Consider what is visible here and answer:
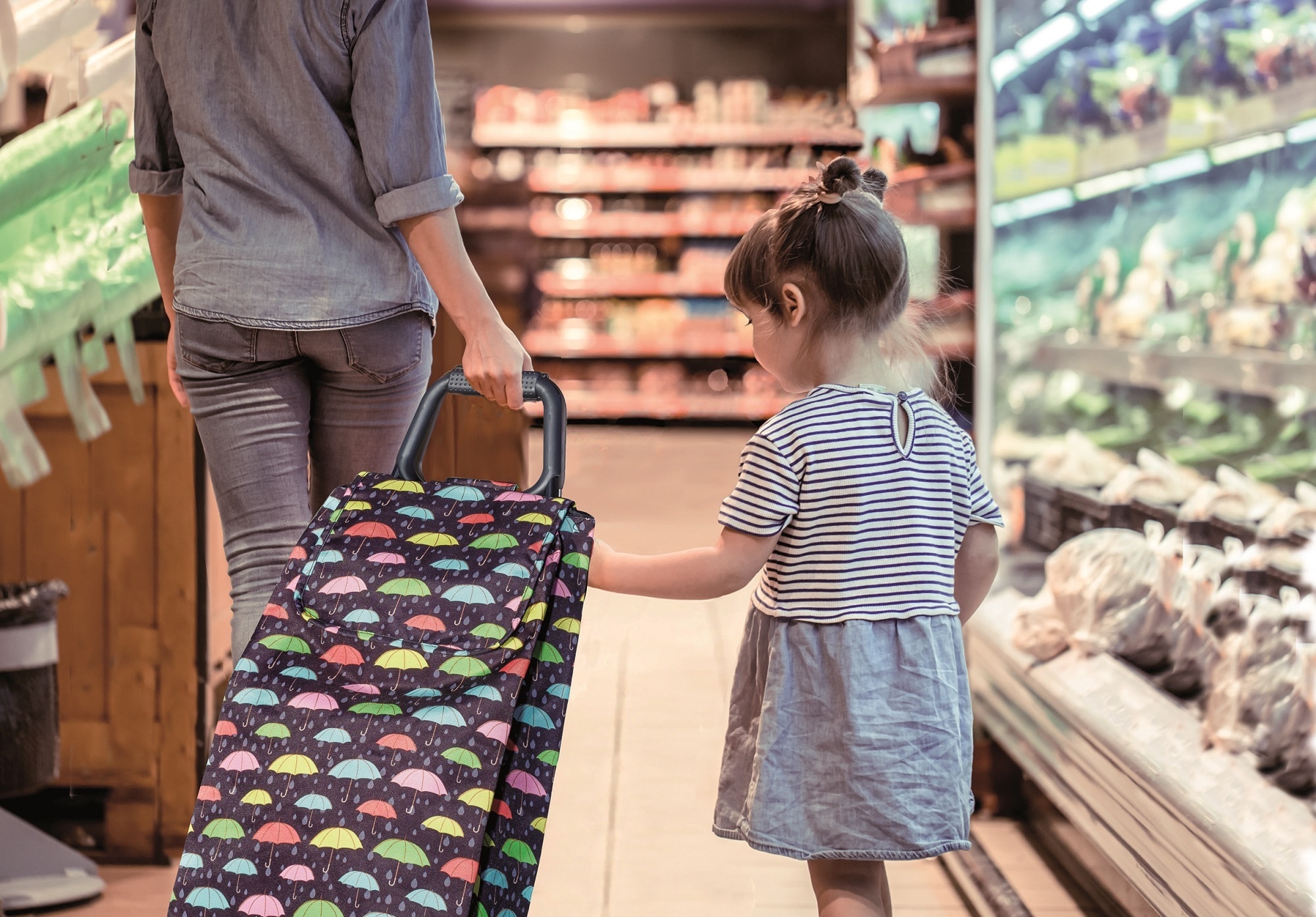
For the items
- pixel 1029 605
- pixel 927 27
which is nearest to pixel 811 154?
pixel 927 27

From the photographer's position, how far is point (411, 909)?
123 cm

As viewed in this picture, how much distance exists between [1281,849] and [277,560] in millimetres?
1204

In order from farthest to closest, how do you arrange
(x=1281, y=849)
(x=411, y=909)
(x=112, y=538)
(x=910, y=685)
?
(x=112, y=538), (x=1281, y=849), (x=910, y=685), (x=411, y=909)

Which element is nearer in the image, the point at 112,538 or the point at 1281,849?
the point at 1281,849

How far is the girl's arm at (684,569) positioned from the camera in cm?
138

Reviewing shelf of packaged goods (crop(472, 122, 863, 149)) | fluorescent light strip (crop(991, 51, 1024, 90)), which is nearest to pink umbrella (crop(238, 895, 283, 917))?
fluorescent light strip (crop(991, 51, 1024, 90))

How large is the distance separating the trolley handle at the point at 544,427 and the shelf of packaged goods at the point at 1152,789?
2.96ft

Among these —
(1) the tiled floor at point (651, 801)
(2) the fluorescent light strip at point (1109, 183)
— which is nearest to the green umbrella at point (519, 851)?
(1) the tiled floor at point (651, 801)

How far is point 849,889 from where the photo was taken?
4.80 ft

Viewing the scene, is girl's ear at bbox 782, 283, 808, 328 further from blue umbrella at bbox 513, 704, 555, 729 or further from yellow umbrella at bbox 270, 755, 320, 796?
yellow umbrella at bbox 270, 755, 320, 796

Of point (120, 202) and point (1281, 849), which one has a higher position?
point (120, 202)

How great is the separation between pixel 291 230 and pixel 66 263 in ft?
3.16

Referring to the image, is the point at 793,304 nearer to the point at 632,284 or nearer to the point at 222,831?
the point at 222,831

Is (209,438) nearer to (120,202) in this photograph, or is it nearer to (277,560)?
(277,560)
